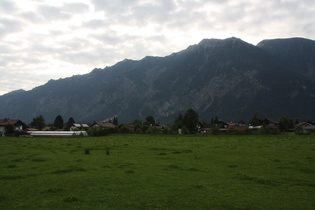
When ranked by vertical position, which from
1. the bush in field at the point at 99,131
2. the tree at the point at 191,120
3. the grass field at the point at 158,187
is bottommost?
the grass field at the point at 158,187

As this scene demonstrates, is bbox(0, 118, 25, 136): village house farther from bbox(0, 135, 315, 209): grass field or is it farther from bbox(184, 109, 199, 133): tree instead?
bbox(0, 135, 315, 209): grass field

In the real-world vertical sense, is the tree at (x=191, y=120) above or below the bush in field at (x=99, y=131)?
above

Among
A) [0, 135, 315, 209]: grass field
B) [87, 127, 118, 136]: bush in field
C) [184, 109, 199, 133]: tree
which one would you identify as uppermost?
[184, 109, 199, 133]: tree

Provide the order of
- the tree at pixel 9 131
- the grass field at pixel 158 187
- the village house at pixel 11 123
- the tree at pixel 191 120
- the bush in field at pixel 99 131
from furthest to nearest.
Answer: the village house at pixel 11 123
the tree at pixel 191 120
the bush in field at pixel 99 131
the tree at pixel 9 131
the grass field at pixel 158 187

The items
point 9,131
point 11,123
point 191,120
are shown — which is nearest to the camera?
point 9,131

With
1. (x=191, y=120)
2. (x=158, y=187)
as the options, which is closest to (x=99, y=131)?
(x=191, y=120)

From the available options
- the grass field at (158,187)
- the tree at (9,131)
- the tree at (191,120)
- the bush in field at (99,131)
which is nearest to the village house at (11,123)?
the tree at (9,131)

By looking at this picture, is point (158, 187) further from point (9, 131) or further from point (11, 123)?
point (11, 123)

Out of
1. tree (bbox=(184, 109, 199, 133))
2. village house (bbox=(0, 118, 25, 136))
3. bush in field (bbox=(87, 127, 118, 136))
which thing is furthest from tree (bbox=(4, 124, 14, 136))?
tree (bbox=(184, 109, 199, 133))

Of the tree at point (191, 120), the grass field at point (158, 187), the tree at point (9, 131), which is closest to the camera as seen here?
the grass field at point (158, 187)

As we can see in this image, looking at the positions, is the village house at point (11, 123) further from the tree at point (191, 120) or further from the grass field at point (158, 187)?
the grass field at point (158, 187)

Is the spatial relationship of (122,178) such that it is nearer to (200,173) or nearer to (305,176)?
(200,173)

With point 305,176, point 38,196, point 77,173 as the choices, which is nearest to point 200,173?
point 305,176

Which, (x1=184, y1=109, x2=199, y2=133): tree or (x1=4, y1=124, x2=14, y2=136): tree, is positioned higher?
(x1=184, y1=109, x2=199, y2=133): tree
